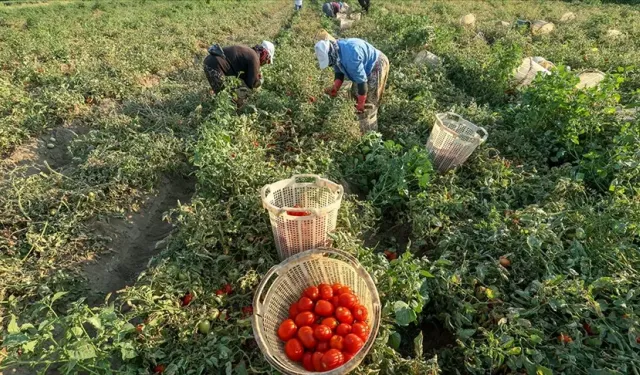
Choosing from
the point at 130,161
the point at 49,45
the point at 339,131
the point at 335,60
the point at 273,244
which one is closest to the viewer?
the point at 273,244

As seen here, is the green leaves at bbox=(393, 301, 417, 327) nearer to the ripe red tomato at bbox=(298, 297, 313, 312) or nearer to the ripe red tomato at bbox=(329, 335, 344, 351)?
the ripe red tomato at bbox=(329, 335, 344, 351)

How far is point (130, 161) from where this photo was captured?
3902 mm

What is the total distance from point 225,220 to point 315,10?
14.7 m

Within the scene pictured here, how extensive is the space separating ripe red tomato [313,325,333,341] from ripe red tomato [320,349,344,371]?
13 cm

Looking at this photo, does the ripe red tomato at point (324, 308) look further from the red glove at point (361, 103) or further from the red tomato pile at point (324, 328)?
the red glove at point (361, 103)

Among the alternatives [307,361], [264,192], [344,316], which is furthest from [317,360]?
[264,192]

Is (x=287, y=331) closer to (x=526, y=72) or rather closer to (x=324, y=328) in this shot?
(x=324, y=328)

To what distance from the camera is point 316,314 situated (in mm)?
2572

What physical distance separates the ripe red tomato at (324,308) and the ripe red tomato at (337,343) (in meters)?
0.20

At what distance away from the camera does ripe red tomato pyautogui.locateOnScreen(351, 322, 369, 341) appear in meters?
2.39

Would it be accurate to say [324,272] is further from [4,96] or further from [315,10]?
[315,10]

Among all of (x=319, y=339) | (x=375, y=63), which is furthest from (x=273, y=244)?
(x=375, y=63)

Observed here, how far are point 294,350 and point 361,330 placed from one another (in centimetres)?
47

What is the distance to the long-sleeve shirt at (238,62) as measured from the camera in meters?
4.80
